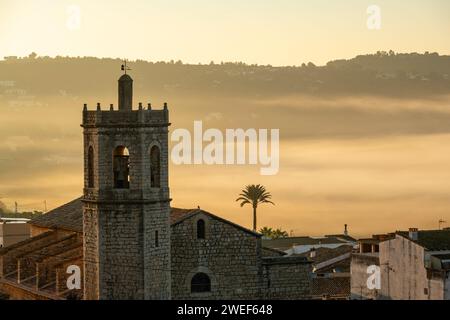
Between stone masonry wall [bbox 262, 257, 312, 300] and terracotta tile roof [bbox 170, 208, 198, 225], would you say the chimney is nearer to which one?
stone masonry wall [bbox 262, 257, 312, 300]

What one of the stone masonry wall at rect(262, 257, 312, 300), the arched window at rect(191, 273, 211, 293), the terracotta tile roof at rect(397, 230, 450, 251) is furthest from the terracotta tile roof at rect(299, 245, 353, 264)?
the arched window at rect(191, 273, 211, 293)

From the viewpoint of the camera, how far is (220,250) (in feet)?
178

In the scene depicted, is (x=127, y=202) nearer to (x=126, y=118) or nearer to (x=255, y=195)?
(x=126, y=118)

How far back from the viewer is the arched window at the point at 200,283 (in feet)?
177

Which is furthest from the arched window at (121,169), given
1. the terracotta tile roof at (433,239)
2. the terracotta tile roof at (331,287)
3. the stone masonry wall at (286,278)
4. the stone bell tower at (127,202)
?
the terracotta tile roof at (331,287)

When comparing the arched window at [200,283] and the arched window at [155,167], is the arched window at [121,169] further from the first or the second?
the arched window at [200,283]

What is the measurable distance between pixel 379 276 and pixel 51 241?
17289mm

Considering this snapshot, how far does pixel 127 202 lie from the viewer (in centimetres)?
5069

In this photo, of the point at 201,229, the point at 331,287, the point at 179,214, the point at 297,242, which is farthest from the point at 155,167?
the point at 297,242

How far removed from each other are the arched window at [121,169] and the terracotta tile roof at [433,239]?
66.7ft

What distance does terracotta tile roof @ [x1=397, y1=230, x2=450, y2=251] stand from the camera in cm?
6644

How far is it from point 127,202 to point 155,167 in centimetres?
190

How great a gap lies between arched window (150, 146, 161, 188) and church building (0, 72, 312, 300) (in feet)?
0.13
